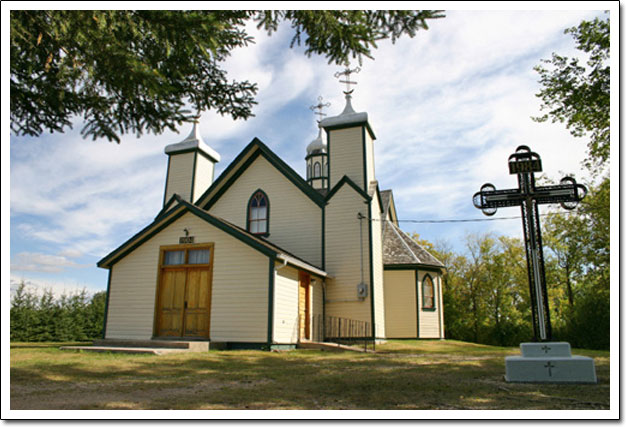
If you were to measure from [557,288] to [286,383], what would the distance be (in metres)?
33.6

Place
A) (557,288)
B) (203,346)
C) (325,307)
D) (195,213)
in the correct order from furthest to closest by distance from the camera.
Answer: (557,288), (325,307), (195,213), (203,346)

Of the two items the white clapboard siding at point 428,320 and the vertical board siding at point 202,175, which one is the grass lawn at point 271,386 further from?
the vertical board siding at point 202,175

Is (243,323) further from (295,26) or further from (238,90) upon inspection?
(295,26)

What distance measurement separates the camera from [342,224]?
56.2 feet

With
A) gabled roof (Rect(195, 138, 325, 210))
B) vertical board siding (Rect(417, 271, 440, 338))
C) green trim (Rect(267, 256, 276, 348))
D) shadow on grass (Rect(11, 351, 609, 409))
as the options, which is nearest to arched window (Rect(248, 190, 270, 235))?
gabled roof (Rect(195, 138, 325, 210))

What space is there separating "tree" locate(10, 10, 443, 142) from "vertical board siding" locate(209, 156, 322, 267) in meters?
10.6

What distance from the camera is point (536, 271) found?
855 centimetres

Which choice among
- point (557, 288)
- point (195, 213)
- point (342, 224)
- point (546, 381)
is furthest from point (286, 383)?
point (557, 288)

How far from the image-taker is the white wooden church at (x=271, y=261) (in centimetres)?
1341

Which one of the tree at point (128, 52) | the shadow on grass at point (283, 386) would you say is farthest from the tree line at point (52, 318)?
the tree at point (128, 52)

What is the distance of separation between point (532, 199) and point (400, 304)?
39.0ft

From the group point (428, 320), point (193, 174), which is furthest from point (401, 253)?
point (193, 174)

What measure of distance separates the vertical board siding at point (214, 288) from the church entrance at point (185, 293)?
0.22m

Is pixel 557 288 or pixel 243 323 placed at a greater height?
pixel 557 288
